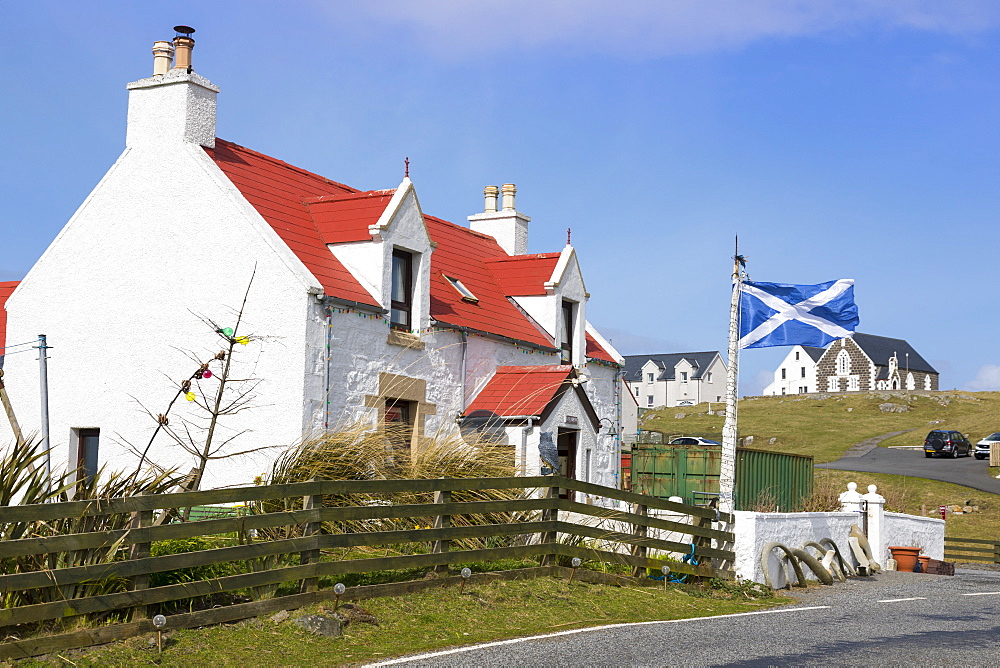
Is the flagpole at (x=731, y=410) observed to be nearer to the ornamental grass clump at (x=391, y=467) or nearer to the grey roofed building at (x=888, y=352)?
the ornamental grass clump at (x=391, y=467)

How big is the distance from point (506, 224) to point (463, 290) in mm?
5906

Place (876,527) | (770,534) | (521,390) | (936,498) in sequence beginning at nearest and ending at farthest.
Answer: (770,534), (521,390), (876,527), (936,498)

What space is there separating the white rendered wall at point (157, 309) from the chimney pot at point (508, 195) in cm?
1084

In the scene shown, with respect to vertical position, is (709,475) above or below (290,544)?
above

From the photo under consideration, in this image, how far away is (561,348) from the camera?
22875 millimetres

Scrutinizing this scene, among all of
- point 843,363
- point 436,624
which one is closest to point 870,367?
point 843,363

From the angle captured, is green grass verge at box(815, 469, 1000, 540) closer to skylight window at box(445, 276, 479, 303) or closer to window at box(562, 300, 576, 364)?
window at box(562, 300, 576, 364)

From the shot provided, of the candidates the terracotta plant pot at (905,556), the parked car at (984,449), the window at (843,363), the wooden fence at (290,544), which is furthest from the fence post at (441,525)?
the window at (843,363)

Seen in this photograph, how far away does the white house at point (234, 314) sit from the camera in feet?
53.5

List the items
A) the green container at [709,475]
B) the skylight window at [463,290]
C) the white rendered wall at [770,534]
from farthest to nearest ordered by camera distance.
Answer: the green container at [709,475]
the skylight window at [463,290]
the white rendered wall at [770,534]

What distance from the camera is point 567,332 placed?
23500 millimetres

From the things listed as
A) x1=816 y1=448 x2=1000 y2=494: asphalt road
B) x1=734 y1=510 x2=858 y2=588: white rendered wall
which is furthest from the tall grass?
x1=816 y1=448 x2=1000 y2=494: asphalt road

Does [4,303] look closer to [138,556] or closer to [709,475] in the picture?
[138,556]

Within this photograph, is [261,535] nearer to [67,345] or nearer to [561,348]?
[67,345]
